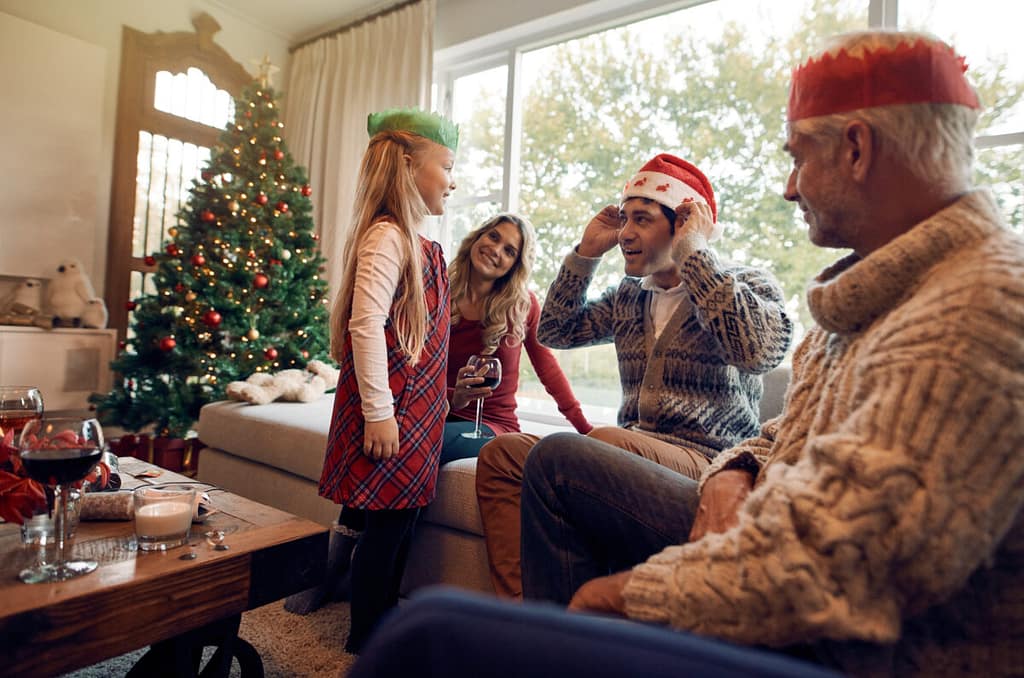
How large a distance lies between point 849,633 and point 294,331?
3.57 meters

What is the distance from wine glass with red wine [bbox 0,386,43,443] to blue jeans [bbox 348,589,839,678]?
1.19 metres

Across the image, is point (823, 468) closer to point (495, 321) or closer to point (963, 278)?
point (963, 278)

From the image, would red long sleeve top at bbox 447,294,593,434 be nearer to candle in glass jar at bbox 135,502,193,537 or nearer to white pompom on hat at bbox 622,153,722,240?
white pompom on hat at bbox 622,153,722,240

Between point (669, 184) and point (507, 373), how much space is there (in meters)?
0.86

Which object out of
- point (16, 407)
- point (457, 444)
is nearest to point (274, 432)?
point (457, 444)

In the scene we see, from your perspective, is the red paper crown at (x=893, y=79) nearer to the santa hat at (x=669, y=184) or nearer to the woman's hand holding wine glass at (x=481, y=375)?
the santa hat at (x=669, y=184)

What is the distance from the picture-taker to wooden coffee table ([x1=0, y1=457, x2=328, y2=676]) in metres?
0.82

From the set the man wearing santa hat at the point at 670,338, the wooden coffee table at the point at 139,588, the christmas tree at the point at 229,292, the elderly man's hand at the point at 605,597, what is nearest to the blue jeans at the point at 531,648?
the elderly man's hand at the point at 605,597

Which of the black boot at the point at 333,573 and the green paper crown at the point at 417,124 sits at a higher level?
the green paper crown at the point at 417,124

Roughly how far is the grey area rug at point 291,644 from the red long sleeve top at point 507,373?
27.7 inches

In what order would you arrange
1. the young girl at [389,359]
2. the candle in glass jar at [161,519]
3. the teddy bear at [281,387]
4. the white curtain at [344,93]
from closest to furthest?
1. the candle in glass jar at [161,519]
2. the young girl at [389,359]
3. the teddy bear at [281,387]
4. the white curtain at [344,93]

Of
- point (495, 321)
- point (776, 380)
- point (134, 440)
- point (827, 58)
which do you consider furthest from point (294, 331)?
point (827, 58)

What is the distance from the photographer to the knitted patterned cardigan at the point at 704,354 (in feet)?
4.59

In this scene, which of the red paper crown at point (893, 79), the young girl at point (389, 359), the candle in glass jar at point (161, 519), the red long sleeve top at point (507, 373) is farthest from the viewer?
the red long sleeve top at point (507, 373)
